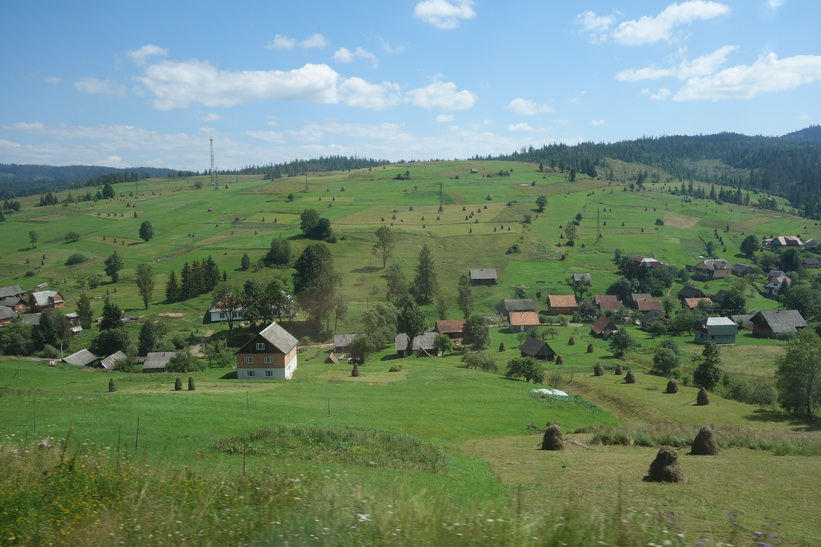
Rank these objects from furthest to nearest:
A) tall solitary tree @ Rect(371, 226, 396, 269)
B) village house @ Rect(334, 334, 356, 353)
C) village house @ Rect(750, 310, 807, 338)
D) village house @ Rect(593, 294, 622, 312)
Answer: tall solitary tree @ Rect(371, 226, 396, 269), village house @ Rect(593, 294, 622, 312), village house @ Rect(750, 310, 807, 338), village house @ Rect(334, 334, 356, 353)

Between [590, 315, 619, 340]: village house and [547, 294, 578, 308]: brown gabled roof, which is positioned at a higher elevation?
[547, 294, 578, 308]: brown gabled roof

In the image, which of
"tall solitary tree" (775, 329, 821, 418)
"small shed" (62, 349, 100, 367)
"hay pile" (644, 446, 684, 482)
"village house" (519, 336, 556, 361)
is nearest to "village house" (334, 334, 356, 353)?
"village house" (519, 336, 556, 361)

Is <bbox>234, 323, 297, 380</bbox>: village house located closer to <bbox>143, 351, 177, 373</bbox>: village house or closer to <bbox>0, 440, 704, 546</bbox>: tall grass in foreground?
<bbox>143, 351, 177, 373</bbox>: village house

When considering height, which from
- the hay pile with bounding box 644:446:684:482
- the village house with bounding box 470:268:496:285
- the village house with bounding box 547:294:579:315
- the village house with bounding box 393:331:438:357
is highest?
the hay pile with bounding box 644:446:684:482

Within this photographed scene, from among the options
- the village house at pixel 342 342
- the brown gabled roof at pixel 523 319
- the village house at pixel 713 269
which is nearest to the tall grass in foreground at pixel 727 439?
the village house at pixel 342 342

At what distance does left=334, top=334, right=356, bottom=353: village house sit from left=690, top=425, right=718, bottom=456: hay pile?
4777cm

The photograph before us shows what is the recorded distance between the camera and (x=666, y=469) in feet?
60.1

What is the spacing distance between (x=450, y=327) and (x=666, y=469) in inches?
2327

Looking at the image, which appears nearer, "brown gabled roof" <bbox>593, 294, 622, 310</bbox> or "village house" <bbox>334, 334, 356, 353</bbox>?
"village house" <bbox>334, 334, 356, 353</bbox>

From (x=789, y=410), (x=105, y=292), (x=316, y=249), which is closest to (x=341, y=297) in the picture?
Result: (x=316, y=249)

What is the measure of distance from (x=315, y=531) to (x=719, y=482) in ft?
54.7

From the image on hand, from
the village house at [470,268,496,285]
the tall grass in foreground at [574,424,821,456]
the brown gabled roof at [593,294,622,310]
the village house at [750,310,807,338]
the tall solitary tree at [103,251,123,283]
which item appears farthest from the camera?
the village house at [470,268,496,285]

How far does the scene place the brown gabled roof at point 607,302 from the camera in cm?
9025

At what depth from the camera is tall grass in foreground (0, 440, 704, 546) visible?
22.1 feet
